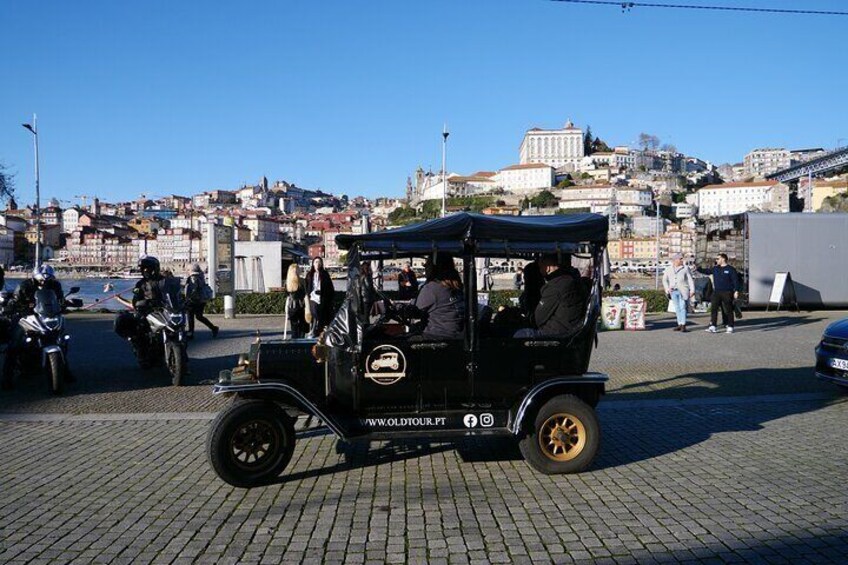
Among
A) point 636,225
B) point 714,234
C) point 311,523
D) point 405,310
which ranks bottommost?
point 311,523

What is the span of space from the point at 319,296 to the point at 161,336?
10.5ft

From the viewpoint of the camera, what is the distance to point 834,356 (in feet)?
30.6

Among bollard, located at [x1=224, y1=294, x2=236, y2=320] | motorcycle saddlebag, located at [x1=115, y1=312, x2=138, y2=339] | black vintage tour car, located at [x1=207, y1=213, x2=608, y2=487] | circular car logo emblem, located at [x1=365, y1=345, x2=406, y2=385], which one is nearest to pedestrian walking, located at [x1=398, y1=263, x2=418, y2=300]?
black vintage tour car, located at [x1=207, y1=213, x2=608, y2=487]

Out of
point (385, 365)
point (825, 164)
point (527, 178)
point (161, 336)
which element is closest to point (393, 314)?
point (385, 365)

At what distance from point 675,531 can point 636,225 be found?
152 m

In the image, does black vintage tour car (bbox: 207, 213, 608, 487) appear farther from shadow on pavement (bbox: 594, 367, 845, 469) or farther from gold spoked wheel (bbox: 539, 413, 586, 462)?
shadow on pavement (bbox: 594, 367, 845, 469)

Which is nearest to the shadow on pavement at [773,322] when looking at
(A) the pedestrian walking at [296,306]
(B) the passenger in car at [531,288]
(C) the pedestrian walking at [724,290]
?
(C) the pedestrian walking at [724,290]

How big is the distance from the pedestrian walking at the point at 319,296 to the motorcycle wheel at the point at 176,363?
10.8ft

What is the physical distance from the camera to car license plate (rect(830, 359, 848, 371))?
914cm

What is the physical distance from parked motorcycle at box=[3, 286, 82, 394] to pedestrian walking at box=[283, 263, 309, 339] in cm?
462

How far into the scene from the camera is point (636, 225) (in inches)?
5925

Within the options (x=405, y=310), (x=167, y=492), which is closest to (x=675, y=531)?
(x=405, y=310)

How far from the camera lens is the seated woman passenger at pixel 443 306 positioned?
6.31m

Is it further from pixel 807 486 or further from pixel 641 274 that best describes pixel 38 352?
pixel 641 274
